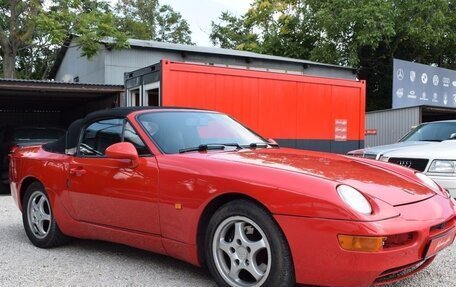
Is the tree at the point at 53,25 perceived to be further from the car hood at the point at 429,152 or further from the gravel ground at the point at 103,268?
the gravel ground at the point at 103,268

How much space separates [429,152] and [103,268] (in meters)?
4.66

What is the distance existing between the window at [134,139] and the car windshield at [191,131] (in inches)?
4.0


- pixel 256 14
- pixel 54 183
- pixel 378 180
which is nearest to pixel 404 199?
pixel 378 180

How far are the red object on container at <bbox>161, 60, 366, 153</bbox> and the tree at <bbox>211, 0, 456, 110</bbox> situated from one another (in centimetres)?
1373

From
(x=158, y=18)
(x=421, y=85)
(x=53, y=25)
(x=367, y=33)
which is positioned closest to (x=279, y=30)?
(x=367, y=33)

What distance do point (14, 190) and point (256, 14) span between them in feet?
107

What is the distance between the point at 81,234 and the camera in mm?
4566

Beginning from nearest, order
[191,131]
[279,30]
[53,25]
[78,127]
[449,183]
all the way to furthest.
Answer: [191,131]
[78,127]
[449,183]
[53,25]
[279,30]

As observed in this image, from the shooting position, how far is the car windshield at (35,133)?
10663 mm

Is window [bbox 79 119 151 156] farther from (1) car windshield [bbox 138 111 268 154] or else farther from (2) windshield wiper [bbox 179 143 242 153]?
(2) windshield wiper [bbox 179 143 242 153]

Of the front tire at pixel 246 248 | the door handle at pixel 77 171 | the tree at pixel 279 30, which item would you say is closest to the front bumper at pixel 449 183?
the front tire at pixel 246 248

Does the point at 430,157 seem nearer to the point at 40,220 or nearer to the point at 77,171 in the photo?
the point at 77,171

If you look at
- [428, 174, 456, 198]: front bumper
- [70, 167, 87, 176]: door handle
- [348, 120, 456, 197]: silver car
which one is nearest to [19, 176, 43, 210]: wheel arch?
[70, 167, 87, 176]: door handle

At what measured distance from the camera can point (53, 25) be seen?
56.5 ft
